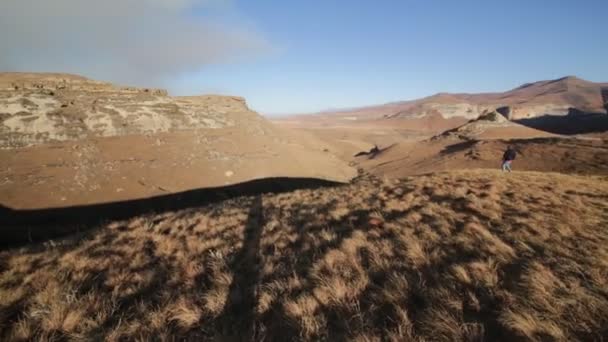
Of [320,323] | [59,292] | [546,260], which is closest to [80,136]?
[59,292]

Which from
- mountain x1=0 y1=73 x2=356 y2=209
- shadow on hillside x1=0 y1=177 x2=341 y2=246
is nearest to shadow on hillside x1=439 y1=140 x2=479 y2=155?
mountain x1=0 y1=73 x2=356 y2=209

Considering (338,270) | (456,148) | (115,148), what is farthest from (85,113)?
(456,148)

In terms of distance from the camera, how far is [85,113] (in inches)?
802

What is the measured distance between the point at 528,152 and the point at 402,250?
2790 cm

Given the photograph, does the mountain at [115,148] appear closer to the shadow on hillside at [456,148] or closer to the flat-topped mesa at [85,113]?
the flat-topped mesa at [85,113]

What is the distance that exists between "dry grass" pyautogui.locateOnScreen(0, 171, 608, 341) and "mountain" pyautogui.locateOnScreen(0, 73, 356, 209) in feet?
39.0

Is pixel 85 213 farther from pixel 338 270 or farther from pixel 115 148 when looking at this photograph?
pixel 338 270

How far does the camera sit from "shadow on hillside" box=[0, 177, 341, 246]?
39.4 feet

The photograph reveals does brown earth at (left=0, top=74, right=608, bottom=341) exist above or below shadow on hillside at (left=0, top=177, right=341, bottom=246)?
above

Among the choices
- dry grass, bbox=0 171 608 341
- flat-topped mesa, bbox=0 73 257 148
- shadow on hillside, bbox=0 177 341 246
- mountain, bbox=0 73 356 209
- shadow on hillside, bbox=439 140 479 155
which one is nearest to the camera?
dry grass, bbox=0 171 608 341

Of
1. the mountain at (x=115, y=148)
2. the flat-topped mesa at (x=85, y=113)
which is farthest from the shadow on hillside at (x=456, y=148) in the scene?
the flat-topped mesa at (x=85, y=113)

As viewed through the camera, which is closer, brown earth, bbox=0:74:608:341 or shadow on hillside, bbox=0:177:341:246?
brown earth, bbox=0:74:608:341

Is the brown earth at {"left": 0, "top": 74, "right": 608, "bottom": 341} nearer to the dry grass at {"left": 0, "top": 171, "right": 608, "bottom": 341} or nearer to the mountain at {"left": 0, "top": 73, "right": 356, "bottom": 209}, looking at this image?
the dry grass at {"left": 0, "top": 171, "right": 608, "bottom": 341}

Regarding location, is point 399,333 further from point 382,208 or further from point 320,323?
point 382,208
